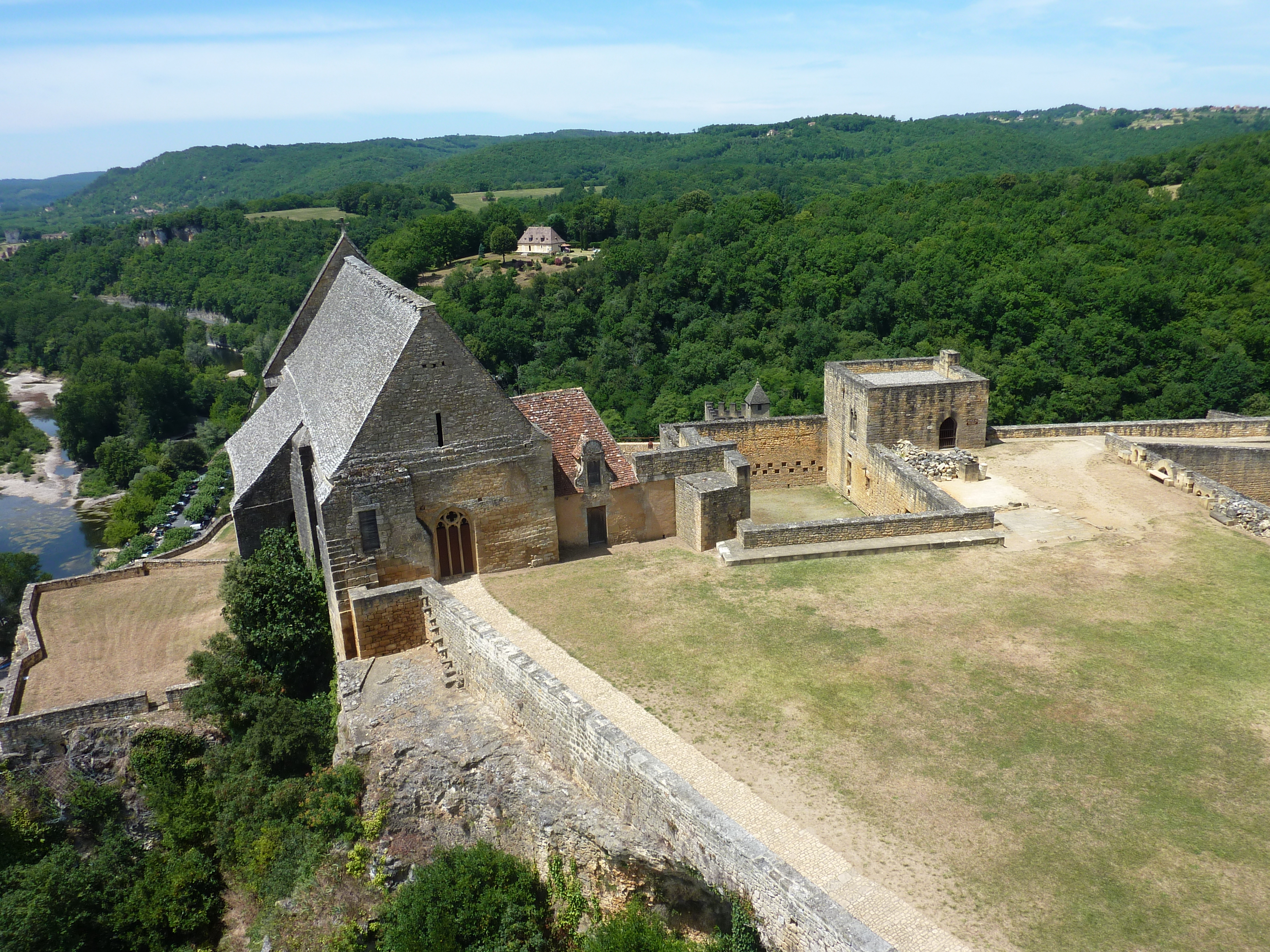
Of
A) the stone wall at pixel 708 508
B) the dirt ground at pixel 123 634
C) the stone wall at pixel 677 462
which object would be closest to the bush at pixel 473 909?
the stone wall at pixel 708 508

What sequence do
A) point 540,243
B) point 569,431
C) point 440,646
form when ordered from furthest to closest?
point 540,243, point 569,431, point 440,646

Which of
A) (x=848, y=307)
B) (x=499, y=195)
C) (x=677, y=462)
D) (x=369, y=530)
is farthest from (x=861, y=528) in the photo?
(x=499, y=195)

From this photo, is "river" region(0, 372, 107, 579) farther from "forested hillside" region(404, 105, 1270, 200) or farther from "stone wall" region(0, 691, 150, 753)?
"forested hillside" region(404, 105, 1270, 200)

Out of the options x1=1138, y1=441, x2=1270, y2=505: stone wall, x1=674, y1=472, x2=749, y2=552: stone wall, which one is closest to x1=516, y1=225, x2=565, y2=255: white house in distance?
x1=674, y1=472, x2=749, y2=552: stone wall

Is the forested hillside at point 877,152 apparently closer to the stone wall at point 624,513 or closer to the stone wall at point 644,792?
the stone wall at point 624,513

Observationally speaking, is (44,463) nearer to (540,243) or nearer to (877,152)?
(540,243)

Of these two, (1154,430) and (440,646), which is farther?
(1154,430)
